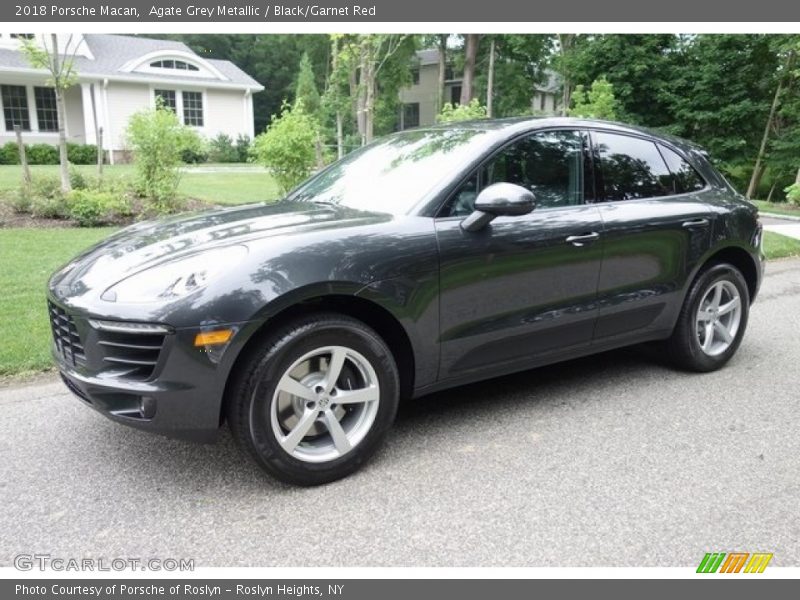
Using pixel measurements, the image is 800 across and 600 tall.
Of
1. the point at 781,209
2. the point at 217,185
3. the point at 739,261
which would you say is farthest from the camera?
the point at 217,185

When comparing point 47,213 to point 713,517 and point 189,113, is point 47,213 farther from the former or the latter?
point 189,113

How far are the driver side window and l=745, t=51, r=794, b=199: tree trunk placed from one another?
60.5 feet

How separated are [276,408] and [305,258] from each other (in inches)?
27.0

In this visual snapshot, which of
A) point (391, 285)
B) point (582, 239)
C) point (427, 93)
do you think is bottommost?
point (391, 285)

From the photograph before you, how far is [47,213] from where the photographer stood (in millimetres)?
10367

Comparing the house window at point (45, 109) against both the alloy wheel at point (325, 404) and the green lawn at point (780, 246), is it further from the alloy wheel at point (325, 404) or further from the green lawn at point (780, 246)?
the alloy wheel at point (325, 404)

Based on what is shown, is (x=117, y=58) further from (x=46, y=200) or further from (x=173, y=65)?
(x=46, y=200)

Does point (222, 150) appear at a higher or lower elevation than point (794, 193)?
higher

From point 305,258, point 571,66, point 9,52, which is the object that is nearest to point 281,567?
point 305,258

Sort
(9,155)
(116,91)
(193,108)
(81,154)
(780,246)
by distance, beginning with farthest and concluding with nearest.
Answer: (193,108), (116,91), (81,154), (9,155), (780,246)

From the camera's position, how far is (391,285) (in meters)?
3.15

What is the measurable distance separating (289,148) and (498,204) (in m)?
6.91

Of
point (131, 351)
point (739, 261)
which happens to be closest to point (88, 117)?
point (739, 261)

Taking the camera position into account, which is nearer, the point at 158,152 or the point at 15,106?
the point at 158,152
